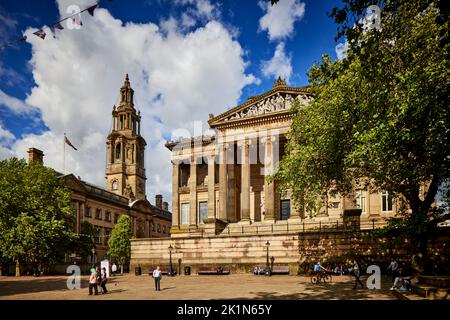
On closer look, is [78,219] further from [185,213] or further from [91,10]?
[91,10]

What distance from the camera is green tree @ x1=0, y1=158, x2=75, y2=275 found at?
3894cm

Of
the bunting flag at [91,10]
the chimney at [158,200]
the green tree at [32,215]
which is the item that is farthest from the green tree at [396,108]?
the chimney at [158,200]

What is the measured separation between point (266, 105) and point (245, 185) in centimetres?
953

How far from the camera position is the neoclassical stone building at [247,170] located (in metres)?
42.0

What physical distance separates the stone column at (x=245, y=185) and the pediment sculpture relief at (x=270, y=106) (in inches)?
129

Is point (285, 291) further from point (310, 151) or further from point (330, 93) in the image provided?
point (330, 93)

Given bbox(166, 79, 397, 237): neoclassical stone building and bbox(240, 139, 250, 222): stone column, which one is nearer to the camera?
bbox(166, 79, 397, 237): neoclassical stone building

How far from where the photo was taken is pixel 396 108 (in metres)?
17.8

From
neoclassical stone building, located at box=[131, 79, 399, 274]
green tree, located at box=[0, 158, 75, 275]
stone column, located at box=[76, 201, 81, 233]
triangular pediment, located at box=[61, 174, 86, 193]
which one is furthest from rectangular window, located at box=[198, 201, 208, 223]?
triangular pediment, located at box=[61, 174, 86, 193]

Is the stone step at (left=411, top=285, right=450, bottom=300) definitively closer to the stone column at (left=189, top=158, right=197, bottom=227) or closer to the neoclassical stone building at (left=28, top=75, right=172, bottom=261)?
the stone column at (left=189, top=158, right=197, bottom=227)

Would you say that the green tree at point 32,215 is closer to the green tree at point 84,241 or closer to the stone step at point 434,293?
the green tree at point 84,241
